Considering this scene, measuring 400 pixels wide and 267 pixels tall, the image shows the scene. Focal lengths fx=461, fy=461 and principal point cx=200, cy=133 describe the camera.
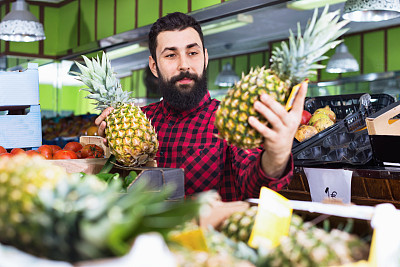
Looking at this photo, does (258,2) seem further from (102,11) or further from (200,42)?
(102,11)

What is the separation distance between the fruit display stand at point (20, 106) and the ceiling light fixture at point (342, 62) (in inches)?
152

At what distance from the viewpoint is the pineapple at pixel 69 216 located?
0.76 m

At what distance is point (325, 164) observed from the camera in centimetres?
286

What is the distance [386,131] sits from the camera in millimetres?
2484

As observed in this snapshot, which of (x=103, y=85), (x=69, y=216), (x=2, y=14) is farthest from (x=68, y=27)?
(x=69, y=216)

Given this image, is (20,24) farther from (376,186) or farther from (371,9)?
(376,186)

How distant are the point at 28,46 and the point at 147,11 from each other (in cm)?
340

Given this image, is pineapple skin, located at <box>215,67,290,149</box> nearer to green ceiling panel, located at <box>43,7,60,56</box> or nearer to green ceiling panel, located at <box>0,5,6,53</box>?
green ceiling panel, located at <box>43,7,60,56</box>

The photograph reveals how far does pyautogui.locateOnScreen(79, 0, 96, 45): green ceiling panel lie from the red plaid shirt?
18.0 ft

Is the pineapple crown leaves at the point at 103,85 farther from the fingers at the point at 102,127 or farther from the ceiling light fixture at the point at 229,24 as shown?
the ceiling light fixture at the point at 229,24

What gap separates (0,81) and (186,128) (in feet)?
4.58

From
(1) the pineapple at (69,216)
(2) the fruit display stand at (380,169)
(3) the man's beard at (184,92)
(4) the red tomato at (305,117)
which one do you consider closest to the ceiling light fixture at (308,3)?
(4) the red tomato at (305,117)

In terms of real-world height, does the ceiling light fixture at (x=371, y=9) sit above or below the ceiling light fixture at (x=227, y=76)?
above

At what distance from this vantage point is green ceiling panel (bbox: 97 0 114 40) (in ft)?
23.5
